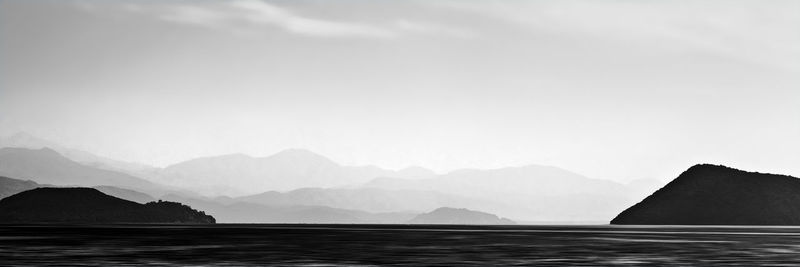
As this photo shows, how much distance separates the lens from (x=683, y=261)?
7069 centimetres

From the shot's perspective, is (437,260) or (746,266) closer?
(746,266)

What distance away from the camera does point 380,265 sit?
211 feet

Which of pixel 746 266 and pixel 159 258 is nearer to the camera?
pixel 746 266

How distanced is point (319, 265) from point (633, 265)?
22000 millimetres

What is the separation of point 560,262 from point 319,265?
18444mm

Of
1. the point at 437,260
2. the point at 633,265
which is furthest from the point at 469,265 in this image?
the point at 633,265

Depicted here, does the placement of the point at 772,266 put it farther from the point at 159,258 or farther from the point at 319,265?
the point at 159,258

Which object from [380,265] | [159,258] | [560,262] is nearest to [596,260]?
[560,262]

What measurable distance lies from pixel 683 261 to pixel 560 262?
31.8 ft

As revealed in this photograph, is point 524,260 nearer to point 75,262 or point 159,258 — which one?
point 159,258

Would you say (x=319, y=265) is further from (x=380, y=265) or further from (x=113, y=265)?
(x=113, y=265)

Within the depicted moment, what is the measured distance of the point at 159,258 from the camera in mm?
73438

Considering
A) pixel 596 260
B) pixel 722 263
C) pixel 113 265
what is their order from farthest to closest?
pixel 596 260 < pixel 722 263 < pixel 113 265

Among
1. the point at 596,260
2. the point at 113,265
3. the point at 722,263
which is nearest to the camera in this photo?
the point at 113,265
